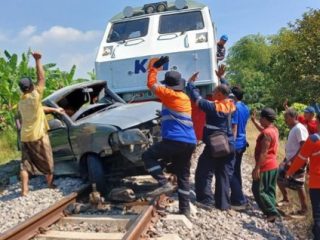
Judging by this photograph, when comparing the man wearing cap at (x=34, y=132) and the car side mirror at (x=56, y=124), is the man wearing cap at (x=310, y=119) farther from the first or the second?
the man wearing cap at (x=34, y=132)

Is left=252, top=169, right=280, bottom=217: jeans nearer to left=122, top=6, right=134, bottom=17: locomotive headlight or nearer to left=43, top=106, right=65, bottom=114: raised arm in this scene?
left=43, top=106, right=65, bottom=114: raised arm

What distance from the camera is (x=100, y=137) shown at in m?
7.04

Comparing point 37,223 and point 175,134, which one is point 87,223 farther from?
point 175,134

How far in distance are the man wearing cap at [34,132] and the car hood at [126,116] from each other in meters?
0.73

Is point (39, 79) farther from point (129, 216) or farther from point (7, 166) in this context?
point (7, 166)

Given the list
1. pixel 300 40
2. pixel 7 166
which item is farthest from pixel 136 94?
pixel 300 40

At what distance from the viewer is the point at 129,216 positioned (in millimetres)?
5656

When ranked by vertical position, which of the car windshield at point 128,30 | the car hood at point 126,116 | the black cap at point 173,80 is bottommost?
the car hood at point 126,116

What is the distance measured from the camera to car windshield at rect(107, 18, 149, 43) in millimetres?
11375

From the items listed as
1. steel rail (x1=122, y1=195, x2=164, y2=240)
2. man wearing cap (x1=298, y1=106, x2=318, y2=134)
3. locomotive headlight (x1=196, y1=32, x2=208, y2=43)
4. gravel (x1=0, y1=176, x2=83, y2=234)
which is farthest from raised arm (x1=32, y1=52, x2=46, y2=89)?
locomotive headlight (x1=196, y1=32, x2=208, y2=43)

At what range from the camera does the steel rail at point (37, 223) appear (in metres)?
4.95

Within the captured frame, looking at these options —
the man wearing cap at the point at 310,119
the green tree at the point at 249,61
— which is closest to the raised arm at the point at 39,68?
the man wearing cap at the point at 310,119

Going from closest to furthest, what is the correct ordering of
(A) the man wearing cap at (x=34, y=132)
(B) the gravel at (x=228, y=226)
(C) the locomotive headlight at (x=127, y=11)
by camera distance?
(B) the gravel at (x=228, y=226) < (A) the man wearing cap at (x=34, y=132) < (C) the locomotive headlight at (x=127, y=11)

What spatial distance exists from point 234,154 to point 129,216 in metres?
1.79
